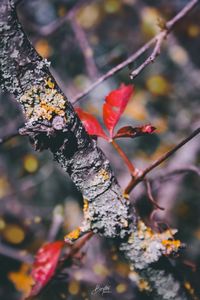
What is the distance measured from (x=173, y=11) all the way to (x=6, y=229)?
134 cm

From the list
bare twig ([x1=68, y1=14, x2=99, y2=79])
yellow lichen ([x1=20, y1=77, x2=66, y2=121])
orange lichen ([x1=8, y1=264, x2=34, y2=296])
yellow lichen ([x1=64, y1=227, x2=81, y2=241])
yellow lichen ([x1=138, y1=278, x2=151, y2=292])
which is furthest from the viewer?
bare twig ([x1=68, y1=14, x2=99, y2=79])

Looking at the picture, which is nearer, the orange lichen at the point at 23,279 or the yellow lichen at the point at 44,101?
the yellow lichen at the point at 44,101

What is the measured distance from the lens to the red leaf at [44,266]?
2.73 feet

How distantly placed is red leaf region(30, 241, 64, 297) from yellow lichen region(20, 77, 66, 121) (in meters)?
0.42

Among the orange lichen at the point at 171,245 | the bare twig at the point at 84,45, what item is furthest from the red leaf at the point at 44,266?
the bare twig at the point at 84,45

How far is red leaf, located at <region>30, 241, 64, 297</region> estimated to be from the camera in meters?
0.83

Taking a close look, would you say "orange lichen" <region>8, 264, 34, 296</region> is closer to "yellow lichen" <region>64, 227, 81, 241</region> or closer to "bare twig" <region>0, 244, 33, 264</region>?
"bare twig" <region>0, 244, 33, 264</region>

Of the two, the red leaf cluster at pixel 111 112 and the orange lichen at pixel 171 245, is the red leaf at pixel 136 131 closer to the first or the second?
the red leaf cluster at pixel 111 112

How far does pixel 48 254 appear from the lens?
2.83 ft

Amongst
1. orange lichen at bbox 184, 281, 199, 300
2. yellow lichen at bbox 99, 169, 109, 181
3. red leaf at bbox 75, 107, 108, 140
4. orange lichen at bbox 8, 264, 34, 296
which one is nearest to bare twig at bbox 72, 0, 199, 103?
red leaf at bbox 75, 107, 108, 140

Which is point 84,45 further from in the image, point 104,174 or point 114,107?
point 104,174

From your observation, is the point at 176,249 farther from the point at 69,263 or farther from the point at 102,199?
the point at 69,263

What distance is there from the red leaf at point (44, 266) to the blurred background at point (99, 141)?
0.13m

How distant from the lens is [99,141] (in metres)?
1.91
